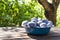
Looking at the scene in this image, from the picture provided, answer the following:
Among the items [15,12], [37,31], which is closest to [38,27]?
[37,31]

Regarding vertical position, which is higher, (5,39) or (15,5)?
(15,5)

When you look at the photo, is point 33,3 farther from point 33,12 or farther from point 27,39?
point 27,39

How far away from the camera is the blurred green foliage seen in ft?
11.4

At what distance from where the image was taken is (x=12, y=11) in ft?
11.9

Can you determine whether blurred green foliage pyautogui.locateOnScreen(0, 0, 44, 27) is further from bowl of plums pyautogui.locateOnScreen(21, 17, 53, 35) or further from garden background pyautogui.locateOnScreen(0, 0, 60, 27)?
bowl of plums pyautogui.locateOnScreen(21, 17, 53, 35)

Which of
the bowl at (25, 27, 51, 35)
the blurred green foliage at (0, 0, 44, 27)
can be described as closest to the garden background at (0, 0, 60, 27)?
the blurred green foliage at (0, 0, 44, 27)

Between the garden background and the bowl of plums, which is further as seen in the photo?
the garden background

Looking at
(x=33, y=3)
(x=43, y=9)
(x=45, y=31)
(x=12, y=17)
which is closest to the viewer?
(x=45, y=31)

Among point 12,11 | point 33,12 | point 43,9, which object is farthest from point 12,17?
point 43,9

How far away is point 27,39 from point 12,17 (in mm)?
2122

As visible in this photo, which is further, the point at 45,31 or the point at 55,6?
the point at 55,6

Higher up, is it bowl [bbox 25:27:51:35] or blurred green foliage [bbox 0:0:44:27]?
blurred green foliage [bbox 0:0:44:27]

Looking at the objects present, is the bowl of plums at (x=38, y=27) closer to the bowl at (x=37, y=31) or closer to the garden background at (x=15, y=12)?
the bowl at (x=37, y=31)

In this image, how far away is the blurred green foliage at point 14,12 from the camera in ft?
11.4
